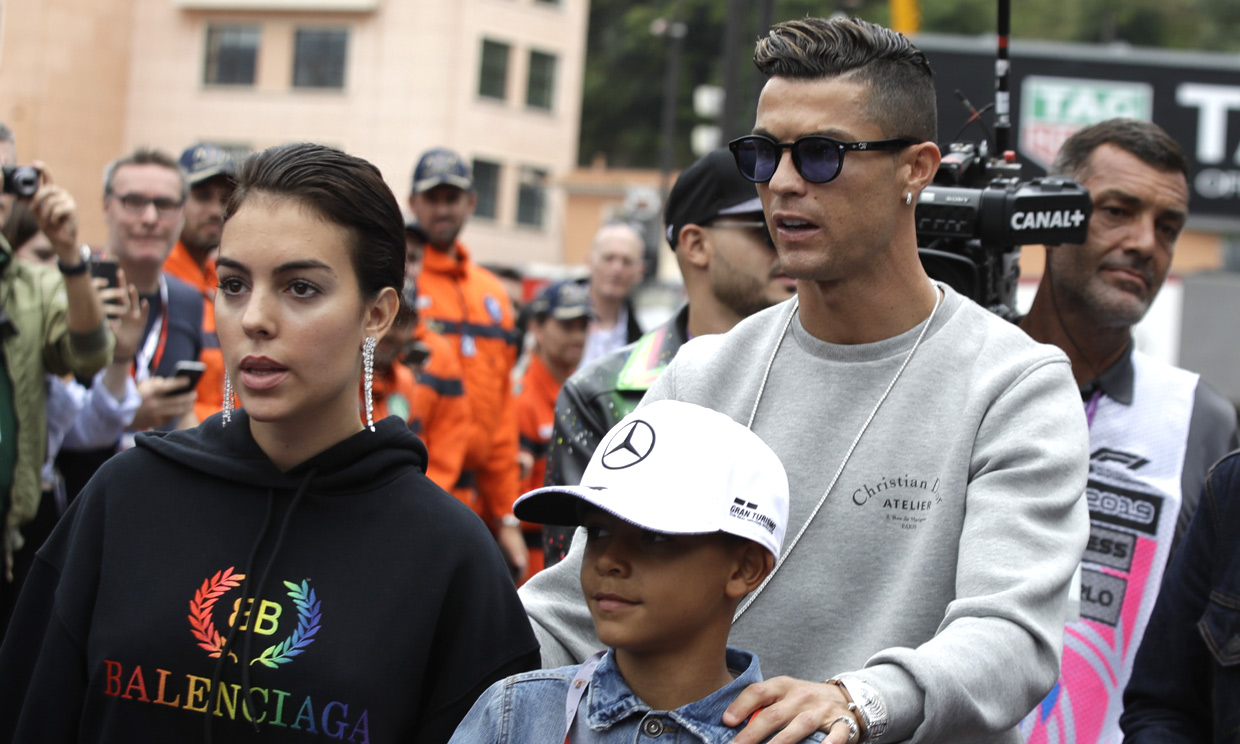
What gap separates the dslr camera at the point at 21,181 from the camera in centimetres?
484

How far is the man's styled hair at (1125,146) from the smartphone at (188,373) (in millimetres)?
3151

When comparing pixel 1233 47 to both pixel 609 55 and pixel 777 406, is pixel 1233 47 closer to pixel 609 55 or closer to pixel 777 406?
pixel 609 55

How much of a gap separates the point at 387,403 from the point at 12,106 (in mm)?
34619

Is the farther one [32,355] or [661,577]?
[32,355]

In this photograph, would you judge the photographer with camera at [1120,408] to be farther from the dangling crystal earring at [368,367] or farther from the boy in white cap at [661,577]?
the dangling crystal earring at [368,367]

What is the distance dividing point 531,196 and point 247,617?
42236 millimetres

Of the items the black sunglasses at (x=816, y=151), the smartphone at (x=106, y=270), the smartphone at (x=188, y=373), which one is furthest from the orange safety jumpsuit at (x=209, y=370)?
the black sunglasses at (x=816, y=151)

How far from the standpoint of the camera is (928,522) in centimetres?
262

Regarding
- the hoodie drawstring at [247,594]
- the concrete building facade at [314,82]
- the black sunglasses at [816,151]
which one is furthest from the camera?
the concrete building facade at [314,82]

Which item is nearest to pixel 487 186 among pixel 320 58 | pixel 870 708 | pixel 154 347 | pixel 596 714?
pixel 320 58

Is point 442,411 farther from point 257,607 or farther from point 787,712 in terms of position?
point 787,712

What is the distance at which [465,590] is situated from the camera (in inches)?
108

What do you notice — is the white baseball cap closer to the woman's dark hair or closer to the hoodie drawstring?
the hoodie drawstring

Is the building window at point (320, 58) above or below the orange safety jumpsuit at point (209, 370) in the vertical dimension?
above
